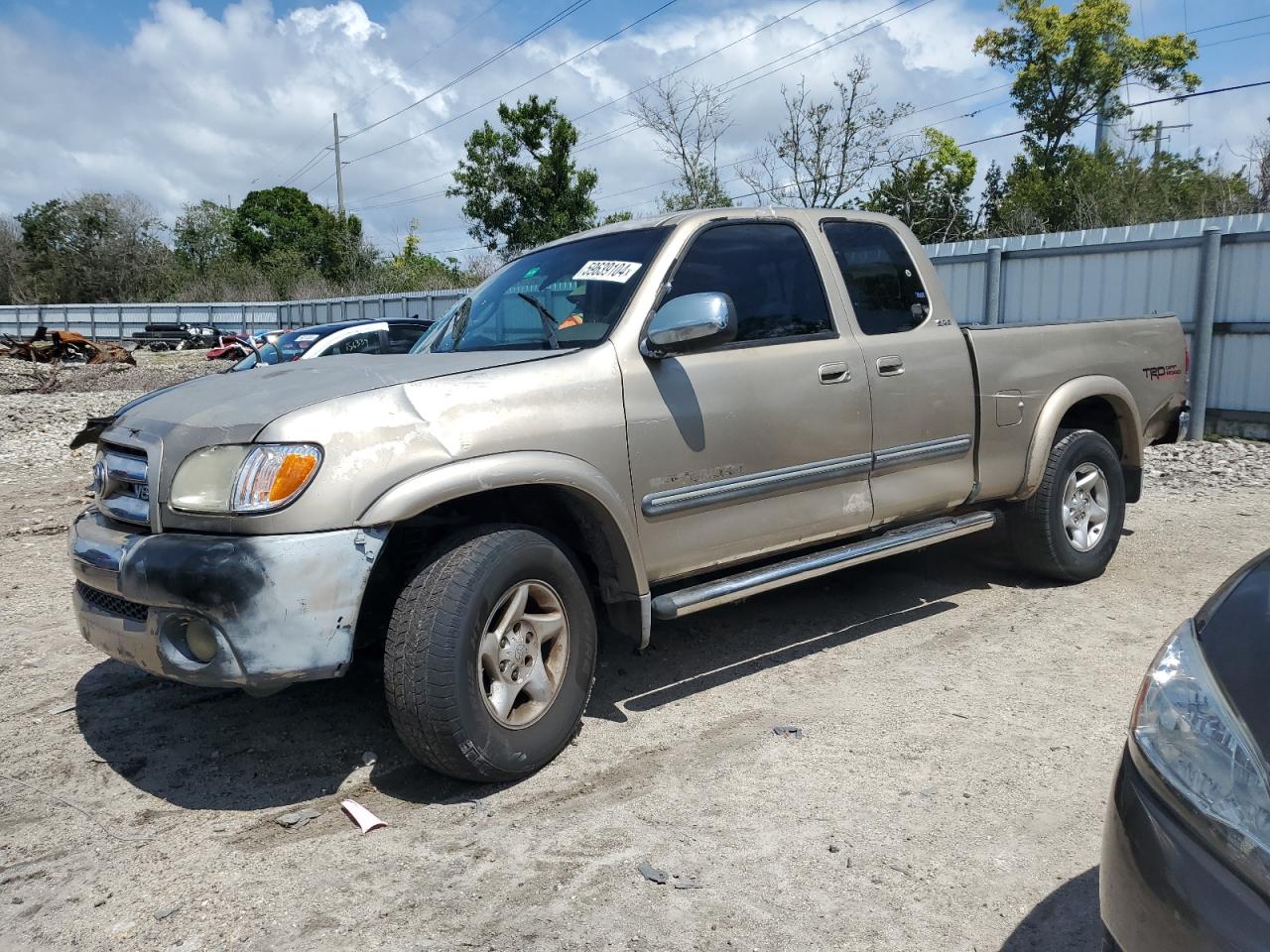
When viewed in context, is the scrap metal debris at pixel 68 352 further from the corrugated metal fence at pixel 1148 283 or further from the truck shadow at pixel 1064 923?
the truck shadow at pixel 1064 923

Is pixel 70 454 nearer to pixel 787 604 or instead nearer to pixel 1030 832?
pixel 787 604

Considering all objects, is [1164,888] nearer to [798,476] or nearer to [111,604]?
[798,476]

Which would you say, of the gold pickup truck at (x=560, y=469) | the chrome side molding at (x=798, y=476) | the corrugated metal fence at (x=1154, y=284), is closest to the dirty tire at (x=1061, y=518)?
the gold pickup truck at (x=560, y=469)

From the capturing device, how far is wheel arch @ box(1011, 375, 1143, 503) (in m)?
5.20

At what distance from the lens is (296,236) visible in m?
65.0

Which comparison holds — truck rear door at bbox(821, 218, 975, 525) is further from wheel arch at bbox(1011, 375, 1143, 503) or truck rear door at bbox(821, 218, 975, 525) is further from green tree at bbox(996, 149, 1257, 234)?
green tree at bbox(996, 149, 1257, 234)

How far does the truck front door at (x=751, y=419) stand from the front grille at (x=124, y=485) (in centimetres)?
163

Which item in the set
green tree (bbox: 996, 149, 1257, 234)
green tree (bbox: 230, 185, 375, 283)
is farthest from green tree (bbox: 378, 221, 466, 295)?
green tree (bbox: 996, 149, 1257, 234)

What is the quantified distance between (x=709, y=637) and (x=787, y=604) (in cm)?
67

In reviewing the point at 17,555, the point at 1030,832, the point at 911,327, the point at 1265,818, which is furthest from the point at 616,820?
the point at 17,555

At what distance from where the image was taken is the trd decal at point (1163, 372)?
583cm

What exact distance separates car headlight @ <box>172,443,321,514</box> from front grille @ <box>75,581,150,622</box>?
39cm

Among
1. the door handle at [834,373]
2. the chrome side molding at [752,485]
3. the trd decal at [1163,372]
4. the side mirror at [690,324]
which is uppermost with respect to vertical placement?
the side mirror at [690,324]

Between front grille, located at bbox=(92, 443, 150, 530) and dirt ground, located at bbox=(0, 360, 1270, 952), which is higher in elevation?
front grille, located at bbox=(92, 443, 150, 530)
